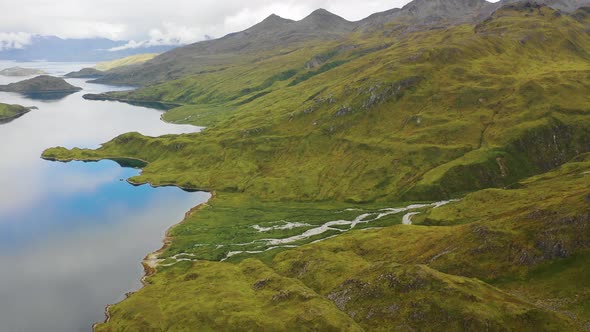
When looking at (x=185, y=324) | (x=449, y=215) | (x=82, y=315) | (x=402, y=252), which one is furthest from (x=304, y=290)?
(x=449, y=215)

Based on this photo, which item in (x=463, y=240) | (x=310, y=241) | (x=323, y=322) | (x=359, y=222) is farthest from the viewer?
(x=359, y=222)

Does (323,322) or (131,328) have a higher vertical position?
(323,322)

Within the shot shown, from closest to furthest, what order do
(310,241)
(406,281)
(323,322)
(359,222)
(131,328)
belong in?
1. (323,322)
2. (406,281)
3. (131,328)
4. (310,241)
5. (359,222)

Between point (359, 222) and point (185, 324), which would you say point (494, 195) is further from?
point (185, 324)

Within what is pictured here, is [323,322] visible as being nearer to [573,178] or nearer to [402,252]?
[402,252]

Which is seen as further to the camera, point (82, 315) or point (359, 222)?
point (359, 222)

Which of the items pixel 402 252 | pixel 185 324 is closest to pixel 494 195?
pixel 402 252

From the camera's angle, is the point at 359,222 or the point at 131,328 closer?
the point at 131,328

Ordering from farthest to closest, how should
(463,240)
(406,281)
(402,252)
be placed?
1. (402,252)
2. (463,240)
3. (406,281)

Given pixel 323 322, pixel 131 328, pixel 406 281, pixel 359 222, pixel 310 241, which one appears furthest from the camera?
pixel 359 222
